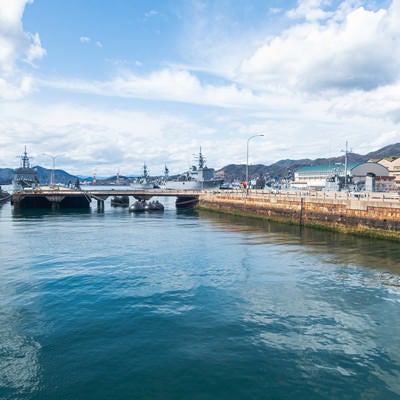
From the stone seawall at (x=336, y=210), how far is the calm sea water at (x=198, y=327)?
12.3 metres

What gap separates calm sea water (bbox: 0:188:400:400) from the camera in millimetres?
9203

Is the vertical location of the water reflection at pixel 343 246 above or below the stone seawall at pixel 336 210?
below

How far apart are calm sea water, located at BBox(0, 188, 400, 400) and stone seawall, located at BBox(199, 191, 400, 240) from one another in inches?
485

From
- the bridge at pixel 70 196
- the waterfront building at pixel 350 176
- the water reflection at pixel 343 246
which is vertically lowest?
the water reflection at pixel 343 246

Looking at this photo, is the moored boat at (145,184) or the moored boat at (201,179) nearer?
the moored boat at (201,179)

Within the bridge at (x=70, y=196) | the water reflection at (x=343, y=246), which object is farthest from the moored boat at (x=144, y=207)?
the water reflection at (x=343, y=246)

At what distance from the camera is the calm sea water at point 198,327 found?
9203 mm

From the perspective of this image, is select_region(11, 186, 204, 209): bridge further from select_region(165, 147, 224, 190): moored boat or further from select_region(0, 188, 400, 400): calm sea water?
select_region(0, 188, 400, 400): calm sea water

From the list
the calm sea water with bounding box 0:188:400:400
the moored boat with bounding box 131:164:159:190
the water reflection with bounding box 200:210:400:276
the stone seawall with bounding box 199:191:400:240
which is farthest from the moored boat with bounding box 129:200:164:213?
the moored boat with bounding box 131:164:159:190

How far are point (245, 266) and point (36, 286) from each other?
516 inches

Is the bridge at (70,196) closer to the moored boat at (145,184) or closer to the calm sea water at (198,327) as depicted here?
the calm sea water at (198,327)

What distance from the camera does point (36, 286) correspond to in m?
17.7

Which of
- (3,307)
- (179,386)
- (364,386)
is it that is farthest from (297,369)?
(3,307)

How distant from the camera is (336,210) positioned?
4247 cm
